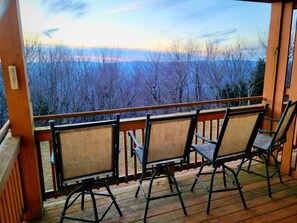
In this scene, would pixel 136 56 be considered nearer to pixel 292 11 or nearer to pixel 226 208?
pixel 292 11

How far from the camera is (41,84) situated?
20.8 ft

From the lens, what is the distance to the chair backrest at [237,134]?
6.97ft

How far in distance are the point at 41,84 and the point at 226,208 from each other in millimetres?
5810

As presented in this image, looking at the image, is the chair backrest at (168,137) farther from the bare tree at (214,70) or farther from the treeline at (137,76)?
the bare tree at (214,70)

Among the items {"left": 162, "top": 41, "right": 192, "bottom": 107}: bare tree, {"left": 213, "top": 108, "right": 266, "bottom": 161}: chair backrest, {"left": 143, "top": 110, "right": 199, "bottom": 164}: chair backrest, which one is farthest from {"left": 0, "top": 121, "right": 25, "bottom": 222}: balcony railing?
{"left": 162, "top": 41, "right": 192, "bottom": 107}: bare tree

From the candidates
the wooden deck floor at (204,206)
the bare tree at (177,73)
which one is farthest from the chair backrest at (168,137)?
the bare tree at (177,73)

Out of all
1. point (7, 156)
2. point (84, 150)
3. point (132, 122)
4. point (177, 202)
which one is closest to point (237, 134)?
point (177, 202)

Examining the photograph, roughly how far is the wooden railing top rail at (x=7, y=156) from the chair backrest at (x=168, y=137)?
1.07m

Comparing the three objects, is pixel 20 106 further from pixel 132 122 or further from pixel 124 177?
pixel 124 177

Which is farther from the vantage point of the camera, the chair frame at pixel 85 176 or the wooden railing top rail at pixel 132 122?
the wooden railing top rail at pixel 132 122

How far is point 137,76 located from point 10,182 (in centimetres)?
557

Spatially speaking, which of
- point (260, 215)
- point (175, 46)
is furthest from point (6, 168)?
point (175, 46)

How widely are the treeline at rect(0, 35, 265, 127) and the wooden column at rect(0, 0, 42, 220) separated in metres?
4.10

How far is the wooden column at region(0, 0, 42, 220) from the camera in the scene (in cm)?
192
